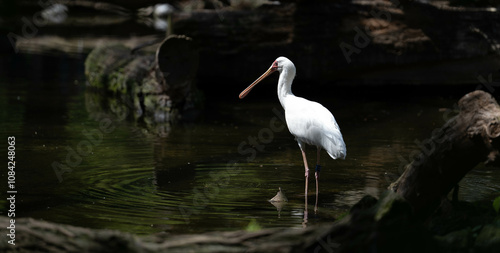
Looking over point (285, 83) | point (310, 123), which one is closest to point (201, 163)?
point (285, 83)

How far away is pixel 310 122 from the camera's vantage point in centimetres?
665

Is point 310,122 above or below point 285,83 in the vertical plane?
below

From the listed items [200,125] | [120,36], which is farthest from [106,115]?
[120,36]

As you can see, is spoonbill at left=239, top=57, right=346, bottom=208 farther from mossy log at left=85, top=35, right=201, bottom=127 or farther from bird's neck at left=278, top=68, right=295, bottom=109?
mossy log at left=85, top=35, right=201, bottom=127

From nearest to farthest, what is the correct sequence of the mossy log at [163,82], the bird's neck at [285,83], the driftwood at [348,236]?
1. the driftwood at [348,236]
2. the bird's neck at [285,83]
3. the mossy log at [163,82]

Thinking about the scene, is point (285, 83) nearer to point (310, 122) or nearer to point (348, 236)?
point (310, 122)

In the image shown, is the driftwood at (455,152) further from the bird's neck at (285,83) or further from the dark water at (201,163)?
the bird's neck at (285,83)

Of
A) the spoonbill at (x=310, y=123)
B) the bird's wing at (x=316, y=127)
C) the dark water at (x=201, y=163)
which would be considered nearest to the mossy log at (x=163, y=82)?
the dark water at (x=201, y=163)

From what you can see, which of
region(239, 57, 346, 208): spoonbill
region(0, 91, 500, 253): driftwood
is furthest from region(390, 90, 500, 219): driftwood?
region(239, 57, 346, 208): spoonbill

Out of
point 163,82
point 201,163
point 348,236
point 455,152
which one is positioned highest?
point 455,152

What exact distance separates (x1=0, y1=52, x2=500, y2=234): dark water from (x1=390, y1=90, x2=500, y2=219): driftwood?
1.18 metres

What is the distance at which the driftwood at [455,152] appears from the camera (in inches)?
169

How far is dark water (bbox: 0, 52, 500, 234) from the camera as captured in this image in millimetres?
5707

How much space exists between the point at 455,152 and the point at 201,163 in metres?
3.93
